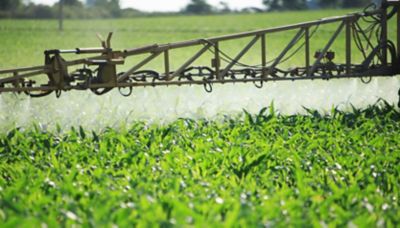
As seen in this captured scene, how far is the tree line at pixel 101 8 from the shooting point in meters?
39.2

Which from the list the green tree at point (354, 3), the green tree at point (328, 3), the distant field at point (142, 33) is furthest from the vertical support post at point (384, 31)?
the green tree at point (328, 3)

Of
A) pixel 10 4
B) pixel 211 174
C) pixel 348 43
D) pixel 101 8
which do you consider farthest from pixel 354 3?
pixel 211 174

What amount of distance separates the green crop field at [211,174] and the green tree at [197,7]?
132 feet

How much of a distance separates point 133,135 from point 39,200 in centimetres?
378

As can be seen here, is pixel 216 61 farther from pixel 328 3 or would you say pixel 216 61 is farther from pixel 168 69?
pixel 328 3

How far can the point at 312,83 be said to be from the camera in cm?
1858

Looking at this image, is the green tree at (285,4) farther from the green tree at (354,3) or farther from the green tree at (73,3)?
the green tree at (73,3)

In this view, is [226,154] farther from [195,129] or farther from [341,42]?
[341,42]

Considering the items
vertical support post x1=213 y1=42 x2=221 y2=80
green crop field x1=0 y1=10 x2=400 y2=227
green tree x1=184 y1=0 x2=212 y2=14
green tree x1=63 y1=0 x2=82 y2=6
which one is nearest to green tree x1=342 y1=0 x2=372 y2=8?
green tree x1=184 y1=0 x2=212 y2=14

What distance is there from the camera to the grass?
20.3ft

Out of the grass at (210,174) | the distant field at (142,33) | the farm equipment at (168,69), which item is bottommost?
the distant field at (142,33)

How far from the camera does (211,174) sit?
Answer: 320 inches

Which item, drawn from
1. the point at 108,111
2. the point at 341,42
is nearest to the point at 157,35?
the point at 341,42

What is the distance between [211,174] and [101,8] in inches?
1419
